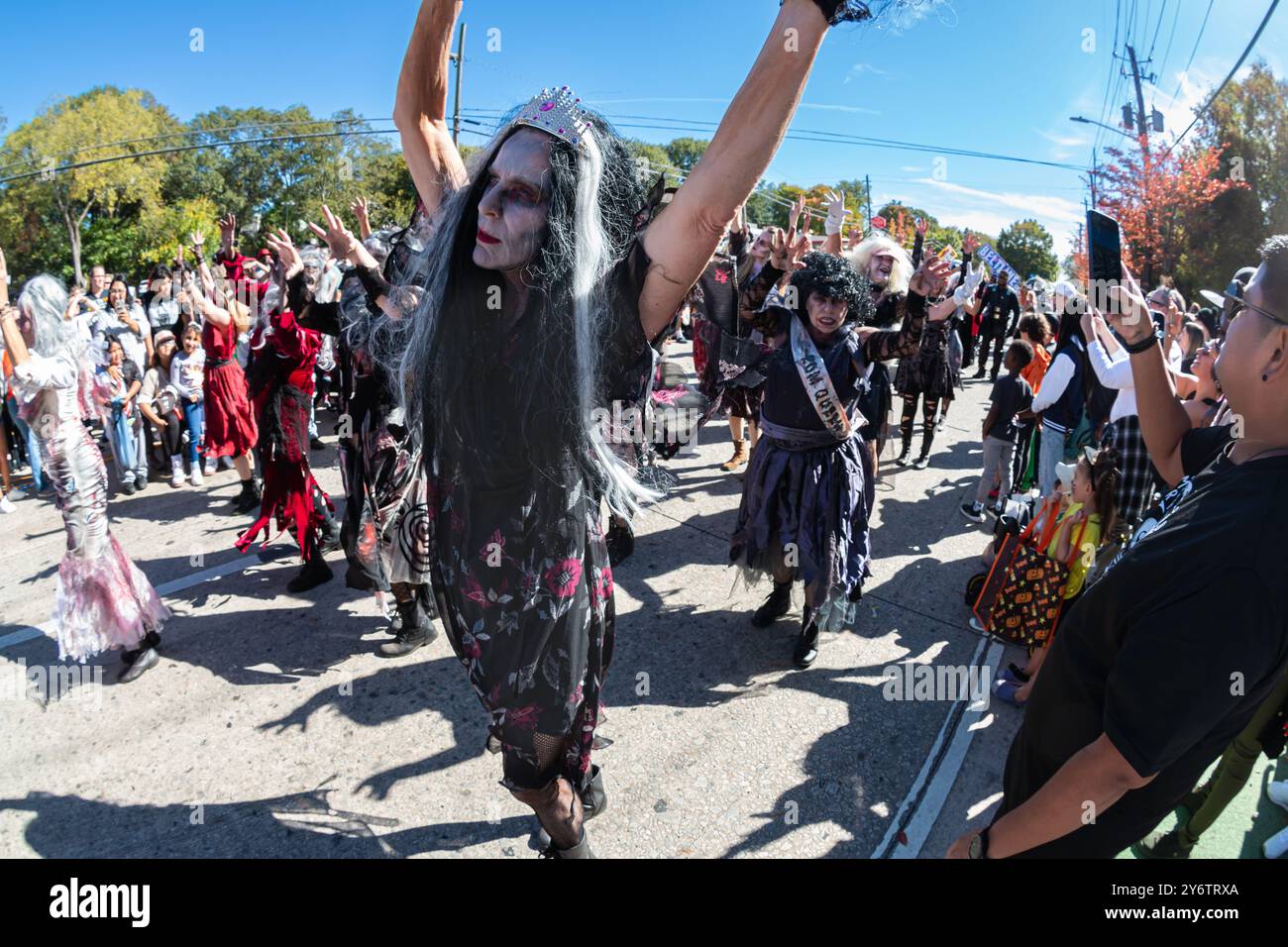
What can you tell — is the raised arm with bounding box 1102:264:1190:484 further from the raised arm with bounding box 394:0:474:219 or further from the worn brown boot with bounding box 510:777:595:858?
the worn brown boot with bounding box 510:777:595:858

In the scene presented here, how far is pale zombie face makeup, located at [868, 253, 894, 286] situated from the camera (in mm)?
5406

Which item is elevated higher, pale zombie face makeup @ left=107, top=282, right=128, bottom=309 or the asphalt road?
pale zombie face makeup @ left=107, top=282, right=128, bottom=309

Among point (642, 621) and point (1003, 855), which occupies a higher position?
point (1003, 855)

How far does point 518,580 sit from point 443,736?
1.74 m

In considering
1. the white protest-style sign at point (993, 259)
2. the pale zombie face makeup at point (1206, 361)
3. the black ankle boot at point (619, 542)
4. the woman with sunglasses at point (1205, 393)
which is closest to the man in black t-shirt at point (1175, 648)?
the woman with sunglasses at point (1205, 393)

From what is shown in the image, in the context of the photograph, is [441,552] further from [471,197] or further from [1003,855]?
[1003,855]

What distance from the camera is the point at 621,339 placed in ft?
4.80

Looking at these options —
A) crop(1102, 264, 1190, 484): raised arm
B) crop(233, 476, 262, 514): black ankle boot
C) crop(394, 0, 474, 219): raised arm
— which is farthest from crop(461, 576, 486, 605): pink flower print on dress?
crop(233, 476, 262, 514): black ankle boot

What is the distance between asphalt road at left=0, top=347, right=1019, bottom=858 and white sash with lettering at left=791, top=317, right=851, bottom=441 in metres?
1.34

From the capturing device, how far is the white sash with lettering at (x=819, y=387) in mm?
3586
